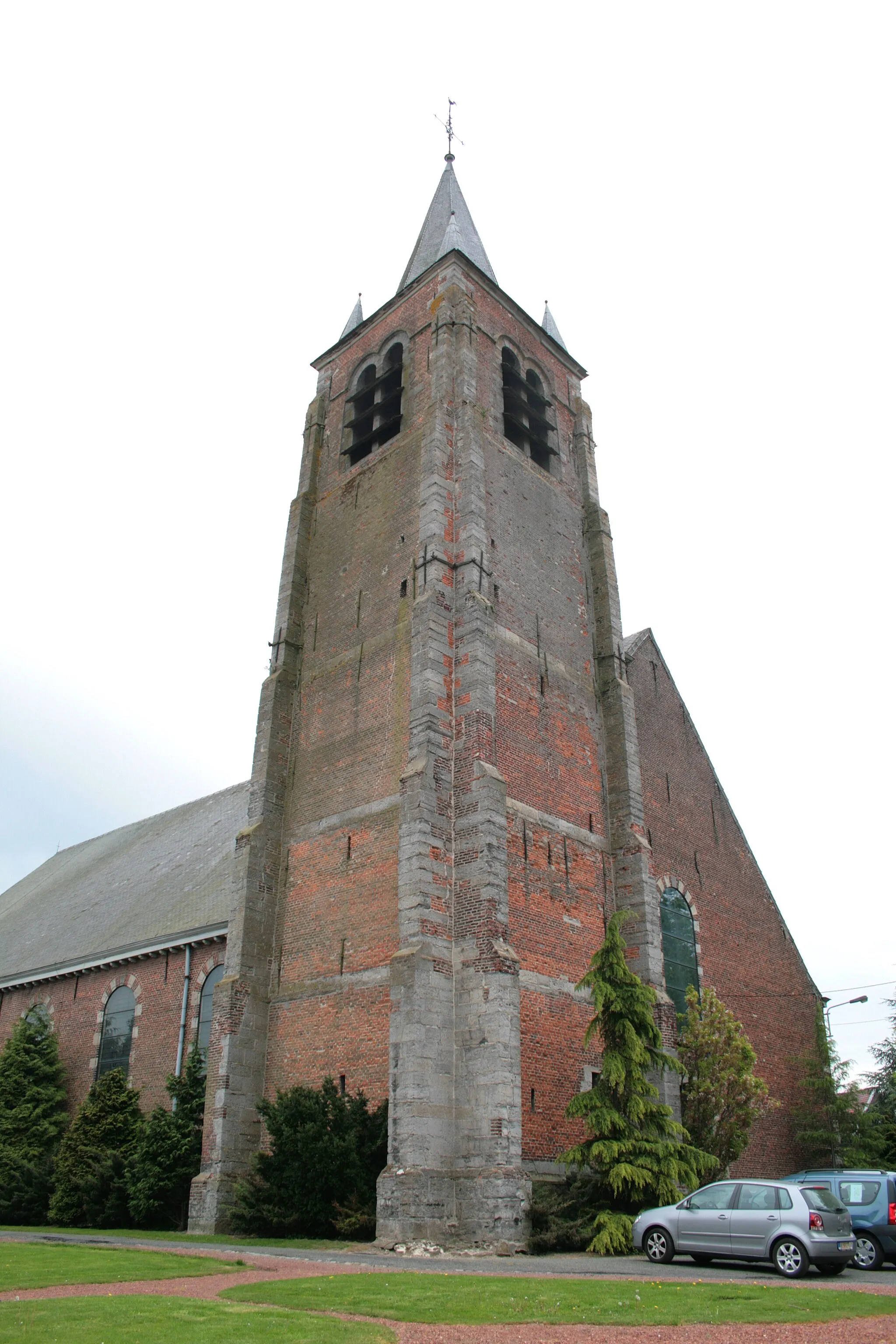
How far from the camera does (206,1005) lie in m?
25.3

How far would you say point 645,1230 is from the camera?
1424cm

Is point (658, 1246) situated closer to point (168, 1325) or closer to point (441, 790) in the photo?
point (168, 1325)

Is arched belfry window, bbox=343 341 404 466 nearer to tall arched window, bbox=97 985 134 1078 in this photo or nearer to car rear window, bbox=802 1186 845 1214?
tall arched window, bbox=97 985 134 1078

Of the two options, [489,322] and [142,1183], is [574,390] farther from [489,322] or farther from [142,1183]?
[142,1183]

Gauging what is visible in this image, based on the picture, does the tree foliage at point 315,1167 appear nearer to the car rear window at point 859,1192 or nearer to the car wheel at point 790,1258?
the car wheel at point 790,1258

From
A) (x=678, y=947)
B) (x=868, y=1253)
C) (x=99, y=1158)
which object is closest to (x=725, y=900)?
(x=678, y=947)

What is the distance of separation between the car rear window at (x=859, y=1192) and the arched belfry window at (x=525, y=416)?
18.2 meters

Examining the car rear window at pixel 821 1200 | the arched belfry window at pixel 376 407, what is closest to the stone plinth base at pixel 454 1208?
the car rear window at pixel 821 1200

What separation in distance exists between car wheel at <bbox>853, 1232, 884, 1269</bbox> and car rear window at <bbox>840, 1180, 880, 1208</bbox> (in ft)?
1.41

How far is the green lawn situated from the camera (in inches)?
442

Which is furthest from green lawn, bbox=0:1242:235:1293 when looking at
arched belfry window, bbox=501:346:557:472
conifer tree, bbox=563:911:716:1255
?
arched belfry window, bbox=501:346:557:472

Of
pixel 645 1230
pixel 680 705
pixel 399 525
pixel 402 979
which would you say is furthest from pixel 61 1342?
pixel 680 705

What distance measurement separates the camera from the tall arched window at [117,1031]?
27141 mm

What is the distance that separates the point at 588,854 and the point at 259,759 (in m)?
8.07
